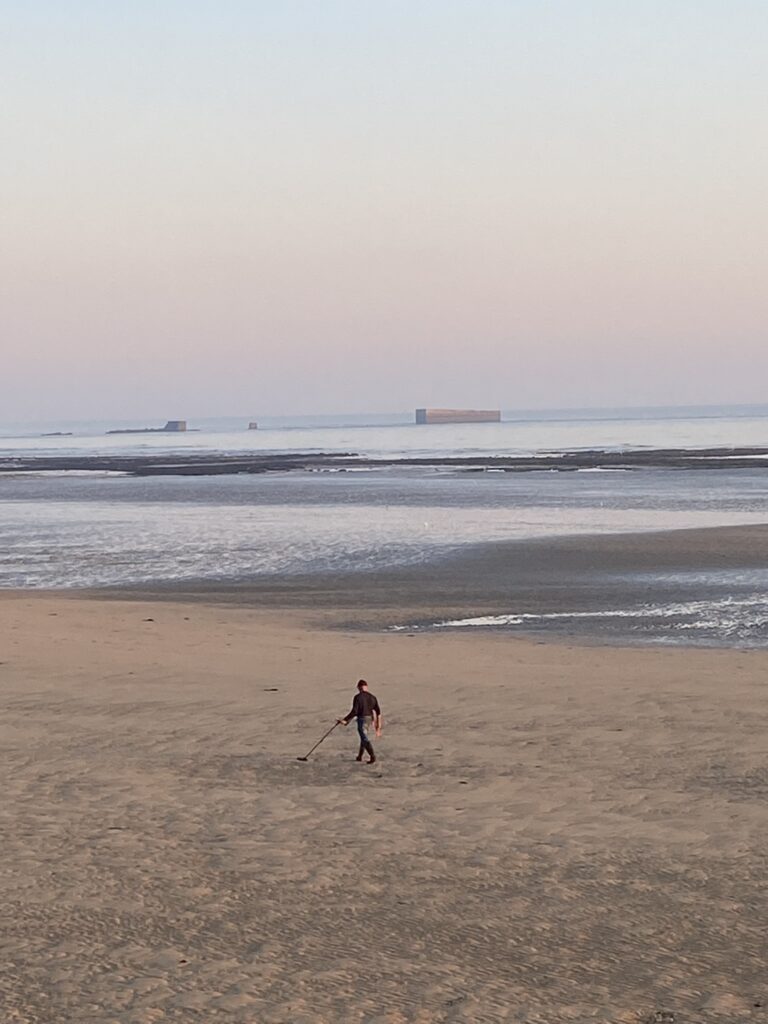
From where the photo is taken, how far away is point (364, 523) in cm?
4969

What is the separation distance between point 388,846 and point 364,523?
38.5m

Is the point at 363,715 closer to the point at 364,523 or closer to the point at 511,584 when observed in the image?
the point at 511,584

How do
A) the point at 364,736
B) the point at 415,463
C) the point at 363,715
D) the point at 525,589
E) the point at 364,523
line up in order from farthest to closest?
the point at 415,463, the point at 364,523, the point at 525,589, the point at 363,715, the point at 364,736

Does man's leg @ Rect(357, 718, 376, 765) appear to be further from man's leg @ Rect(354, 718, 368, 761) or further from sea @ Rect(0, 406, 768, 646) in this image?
sea @ Rect(0, 406, 768, 646)

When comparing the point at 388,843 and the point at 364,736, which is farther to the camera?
the point at 364,736

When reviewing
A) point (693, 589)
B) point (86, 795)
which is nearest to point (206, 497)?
point (693, 589)

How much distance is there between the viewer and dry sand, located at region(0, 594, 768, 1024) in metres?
8.36

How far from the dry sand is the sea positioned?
7.43m

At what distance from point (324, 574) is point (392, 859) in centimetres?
2372

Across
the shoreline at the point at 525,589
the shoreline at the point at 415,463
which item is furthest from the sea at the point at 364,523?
the shoreline at the point at 415,463

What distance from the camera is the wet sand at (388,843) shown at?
8.37 m

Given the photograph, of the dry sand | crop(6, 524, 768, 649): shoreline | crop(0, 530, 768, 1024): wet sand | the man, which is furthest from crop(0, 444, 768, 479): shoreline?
the man

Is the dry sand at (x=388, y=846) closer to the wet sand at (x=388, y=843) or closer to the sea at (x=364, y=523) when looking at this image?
the wet sand at (x=388, y=843)

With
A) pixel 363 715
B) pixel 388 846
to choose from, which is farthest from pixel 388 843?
pixel 363 715
